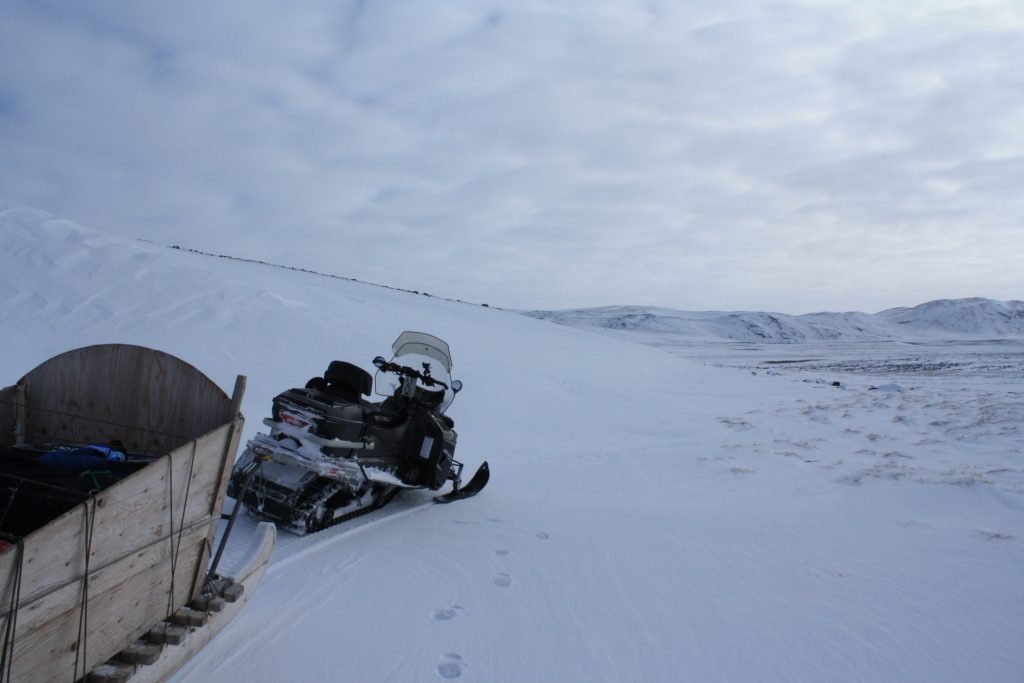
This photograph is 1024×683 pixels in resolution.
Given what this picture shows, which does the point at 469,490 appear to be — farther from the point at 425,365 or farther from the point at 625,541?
the point at 625,541

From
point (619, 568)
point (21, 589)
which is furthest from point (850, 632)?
point (21, 589)

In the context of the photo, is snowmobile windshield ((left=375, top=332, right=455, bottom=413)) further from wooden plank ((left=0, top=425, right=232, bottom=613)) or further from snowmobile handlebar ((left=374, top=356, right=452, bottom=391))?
wooden plank ((left=0, top=425, right=232, bottom=613))

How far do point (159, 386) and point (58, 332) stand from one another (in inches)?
354

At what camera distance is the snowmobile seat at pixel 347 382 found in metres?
5.26

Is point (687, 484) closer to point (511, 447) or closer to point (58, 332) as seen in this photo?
point (511, 447)

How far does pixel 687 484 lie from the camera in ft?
23.8

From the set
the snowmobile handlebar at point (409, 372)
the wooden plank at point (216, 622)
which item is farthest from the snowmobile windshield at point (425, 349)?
the wooden plank at point (216, 622)

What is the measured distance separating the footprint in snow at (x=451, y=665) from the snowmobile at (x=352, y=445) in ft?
5.67

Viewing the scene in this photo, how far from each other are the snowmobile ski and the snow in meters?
0.10

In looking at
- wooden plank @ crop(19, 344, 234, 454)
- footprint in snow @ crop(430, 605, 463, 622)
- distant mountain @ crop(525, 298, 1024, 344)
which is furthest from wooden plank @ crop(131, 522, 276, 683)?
distant mountain @ crop(525, 298, 1024, 344)

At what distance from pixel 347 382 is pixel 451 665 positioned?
2.67 m

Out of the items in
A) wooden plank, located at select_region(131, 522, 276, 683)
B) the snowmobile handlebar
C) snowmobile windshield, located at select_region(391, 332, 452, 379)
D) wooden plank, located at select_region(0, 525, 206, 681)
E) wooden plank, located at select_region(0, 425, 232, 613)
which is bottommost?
wooden plank, located at select_region(131, 522, 276, 683)

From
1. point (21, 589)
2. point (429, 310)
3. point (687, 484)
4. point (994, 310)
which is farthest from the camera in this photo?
point (994, 310)

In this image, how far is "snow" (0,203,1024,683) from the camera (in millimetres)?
3312
